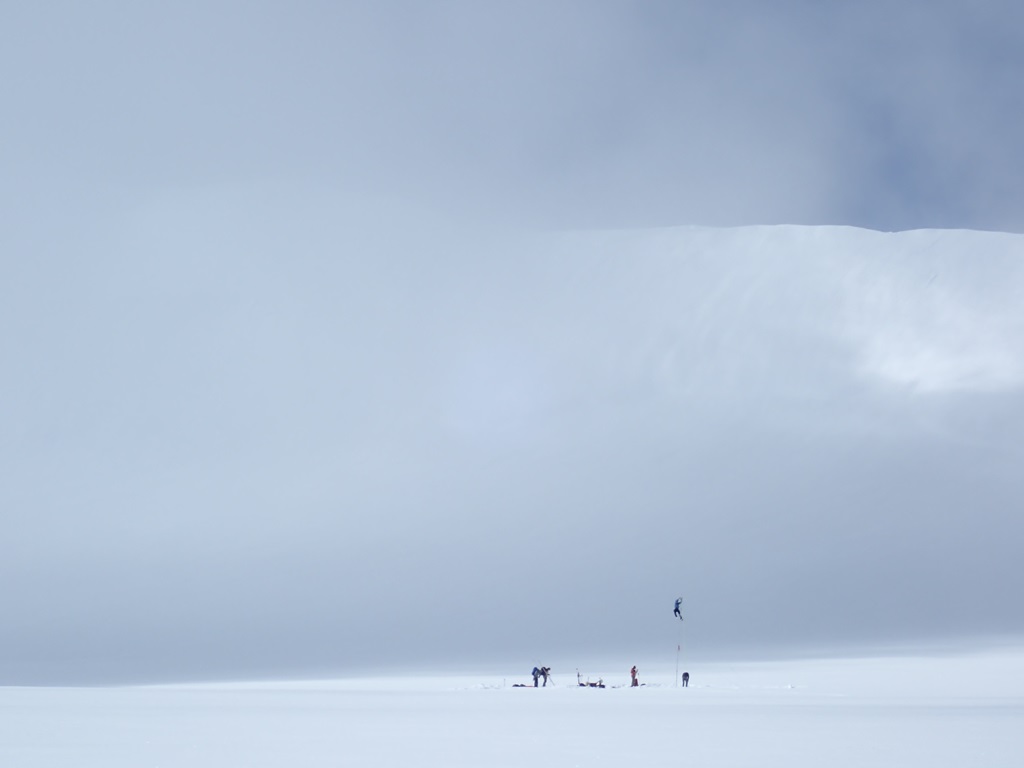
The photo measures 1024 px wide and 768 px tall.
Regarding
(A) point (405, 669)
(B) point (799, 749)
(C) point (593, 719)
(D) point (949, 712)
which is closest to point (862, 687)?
(D) point (949, 712)

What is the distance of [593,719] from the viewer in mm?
14617

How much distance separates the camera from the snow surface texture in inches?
376

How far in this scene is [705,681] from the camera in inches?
1261

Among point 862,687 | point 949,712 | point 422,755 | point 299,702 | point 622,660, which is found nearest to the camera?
point 422,755

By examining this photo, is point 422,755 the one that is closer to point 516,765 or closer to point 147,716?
point 516,765

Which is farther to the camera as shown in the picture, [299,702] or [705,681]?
[705,681]

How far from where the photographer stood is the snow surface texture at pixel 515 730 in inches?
376

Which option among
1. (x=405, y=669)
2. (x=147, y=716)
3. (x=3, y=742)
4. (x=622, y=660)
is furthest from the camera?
(x=622, y=660)

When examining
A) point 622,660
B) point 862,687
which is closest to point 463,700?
point 862,687

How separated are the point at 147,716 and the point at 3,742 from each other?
3.75 m

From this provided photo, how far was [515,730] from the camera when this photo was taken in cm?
1253

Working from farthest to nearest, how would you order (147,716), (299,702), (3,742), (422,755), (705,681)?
(705,681) → (299,702) → (147,716) → (3,742) → (422,755)

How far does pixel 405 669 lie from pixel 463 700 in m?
25.8

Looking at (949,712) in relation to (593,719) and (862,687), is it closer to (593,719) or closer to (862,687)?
(593,719)
